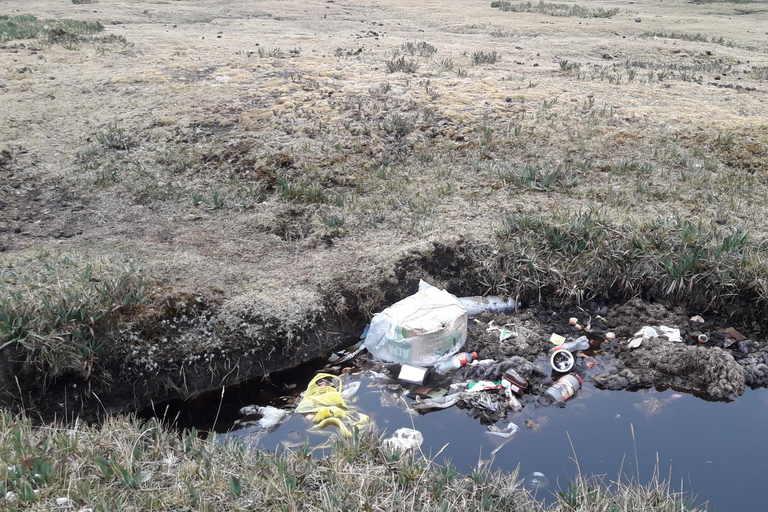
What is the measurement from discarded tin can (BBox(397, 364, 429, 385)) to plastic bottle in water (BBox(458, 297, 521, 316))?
0.88m

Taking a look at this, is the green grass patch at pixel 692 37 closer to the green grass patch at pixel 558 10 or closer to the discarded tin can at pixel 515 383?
the green grass patch at pixel 558 10

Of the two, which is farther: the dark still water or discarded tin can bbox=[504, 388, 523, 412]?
discarded tin can bbox=[504, 388, 523, 412]

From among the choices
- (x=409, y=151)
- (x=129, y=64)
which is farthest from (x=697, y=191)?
(x=129, y=64)

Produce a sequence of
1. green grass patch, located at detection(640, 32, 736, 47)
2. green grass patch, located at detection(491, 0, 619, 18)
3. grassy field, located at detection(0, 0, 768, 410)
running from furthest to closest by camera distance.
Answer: green grass patch, located at detection(491, 0, 619, 18)
green grass patch, located at detection(640, 32, 736, 47)
grassy field, located at detection(0, 0, 768, 410)

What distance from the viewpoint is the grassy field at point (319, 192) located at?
4723mm

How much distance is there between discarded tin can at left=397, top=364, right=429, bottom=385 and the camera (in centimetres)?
463

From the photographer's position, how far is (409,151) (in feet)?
24.4

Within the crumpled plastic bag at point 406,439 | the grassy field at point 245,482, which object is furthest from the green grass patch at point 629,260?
the grassy field at point 245,482

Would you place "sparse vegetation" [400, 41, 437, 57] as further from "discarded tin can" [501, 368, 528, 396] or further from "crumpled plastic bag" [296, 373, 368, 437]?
"crumpled plastic bag" [296, 373, 368, 437]

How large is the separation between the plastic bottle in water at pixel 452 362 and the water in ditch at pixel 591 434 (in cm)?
43

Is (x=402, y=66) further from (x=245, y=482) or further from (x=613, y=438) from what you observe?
(x=245, y=482)

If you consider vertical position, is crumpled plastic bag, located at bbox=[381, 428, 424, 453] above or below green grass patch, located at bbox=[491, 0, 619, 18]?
below

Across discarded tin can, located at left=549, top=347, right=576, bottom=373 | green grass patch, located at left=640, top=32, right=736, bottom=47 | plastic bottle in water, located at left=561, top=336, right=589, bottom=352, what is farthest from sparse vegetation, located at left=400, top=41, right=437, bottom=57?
discarded tin can, located at left=549, top=347, right=576, bottom=373

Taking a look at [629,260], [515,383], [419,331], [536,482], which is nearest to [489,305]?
[419,331]
